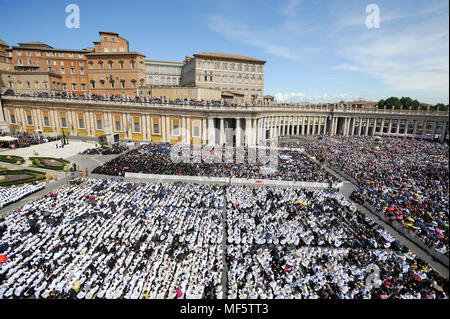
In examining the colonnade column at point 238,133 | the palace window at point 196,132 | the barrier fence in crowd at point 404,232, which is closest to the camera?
the barrier fence in crowd at point 404,232

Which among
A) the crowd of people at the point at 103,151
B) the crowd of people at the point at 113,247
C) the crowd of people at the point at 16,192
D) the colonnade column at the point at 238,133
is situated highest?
the colonnade column at the point at 238,133

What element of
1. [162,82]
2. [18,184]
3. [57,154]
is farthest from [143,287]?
[162,82]

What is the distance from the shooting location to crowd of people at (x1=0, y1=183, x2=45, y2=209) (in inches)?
847

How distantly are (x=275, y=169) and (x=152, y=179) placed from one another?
16501 millimetres

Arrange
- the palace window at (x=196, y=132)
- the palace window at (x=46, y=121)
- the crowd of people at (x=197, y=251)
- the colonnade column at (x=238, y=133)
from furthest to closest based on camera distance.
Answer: the palace window at (x=46, y=121)
the colonnade column at (x=238, y=133)
the palace window at (x=196, y=132)
the crowd of people at (x=197, y=251)

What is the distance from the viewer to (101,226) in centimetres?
1775

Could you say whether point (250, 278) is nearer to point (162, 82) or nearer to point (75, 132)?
point (75, 132)

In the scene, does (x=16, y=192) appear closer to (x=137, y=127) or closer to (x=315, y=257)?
(x=315, y=257)

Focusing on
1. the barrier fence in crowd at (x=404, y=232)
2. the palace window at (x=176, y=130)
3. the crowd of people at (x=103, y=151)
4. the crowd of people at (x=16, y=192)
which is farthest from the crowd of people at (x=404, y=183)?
the crowd of people at (x=103, y=151)

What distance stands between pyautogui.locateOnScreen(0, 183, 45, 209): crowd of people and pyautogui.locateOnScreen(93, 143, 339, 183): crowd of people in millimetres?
6639

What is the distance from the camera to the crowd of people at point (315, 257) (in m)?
12.9

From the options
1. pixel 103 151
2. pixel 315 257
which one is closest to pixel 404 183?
pixel 315 257

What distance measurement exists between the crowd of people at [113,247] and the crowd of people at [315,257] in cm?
161

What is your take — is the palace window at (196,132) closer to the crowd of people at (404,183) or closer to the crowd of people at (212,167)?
the crowd of people at (212,167)
